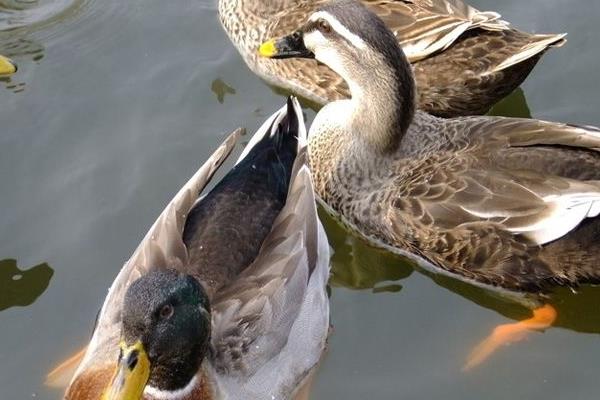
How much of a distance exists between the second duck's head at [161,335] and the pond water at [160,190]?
3.04 ft

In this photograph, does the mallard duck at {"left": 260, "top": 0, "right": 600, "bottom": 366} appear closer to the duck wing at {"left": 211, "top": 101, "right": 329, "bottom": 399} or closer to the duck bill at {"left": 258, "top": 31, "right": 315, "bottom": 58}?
the duck bill at {"left": 258, "top": 31, "right": 315, "bottom": 58}

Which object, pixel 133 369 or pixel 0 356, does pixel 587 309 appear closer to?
pixel 133 369

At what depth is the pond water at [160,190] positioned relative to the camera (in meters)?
5.43

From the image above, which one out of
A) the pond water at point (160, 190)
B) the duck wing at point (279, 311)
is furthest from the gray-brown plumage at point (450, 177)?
the duck wing at point (279, 311)

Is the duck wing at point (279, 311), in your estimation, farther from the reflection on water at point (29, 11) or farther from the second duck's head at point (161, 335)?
the reflection on water at point (29, 11)

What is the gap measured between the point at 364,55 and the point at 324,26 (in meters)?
0.31

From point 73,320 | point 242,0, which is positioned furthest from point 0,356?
point 242,0

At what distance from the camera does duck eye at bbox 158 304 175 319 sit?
432 cm

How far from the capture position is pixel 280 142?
566 cm

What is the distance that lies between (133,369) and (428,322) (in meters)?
1.86

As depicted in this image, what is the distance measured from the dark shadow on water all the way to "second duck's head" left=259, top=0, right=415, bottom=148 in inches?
26.8

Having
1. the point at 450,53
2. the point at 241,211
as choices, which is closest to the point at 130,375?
the point at 241,211

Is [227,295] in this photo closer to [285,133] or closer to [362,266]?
[285,133]

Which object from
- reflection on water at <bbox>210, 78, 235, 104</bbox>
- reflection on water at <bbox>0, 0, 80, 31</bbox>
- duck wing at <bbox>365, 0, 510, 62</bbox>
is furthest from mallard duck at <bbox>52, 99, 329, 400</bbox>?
reflection on water at <bbox>0, 0, 80, 31</bbox>
